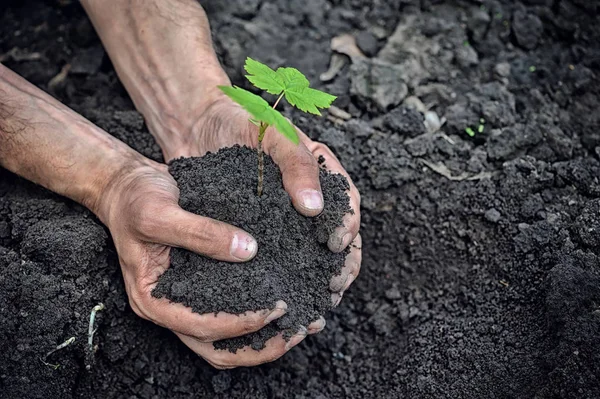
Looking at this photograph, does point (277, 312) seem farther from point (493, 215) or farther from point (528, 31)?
point (528, 31)

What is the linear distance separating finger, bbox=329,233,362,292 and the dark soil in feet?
0.10

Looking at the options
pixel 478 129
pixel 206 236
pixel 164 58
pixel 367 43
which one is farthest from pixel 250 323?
pixel 367 43

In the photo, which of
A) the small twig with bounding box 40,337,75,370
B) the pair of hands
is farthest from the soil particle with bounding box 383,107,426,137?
the small twig with bounding box 40,337,75,370

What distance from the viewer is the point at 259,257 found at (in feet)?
7.09

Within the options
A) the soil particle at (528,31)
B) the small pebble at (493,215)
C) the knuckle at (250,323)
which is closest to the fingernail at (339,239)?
the knuckle at (250,323)

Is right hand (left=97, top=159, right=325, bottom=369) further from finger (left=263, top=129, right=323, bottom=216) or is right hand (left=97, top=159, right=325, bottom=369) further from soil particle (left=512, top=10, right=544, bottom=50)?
soil particle (left=512, top=10, right=544, bottom=50)

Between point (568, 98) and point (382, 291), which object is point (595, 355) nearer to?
point (382, 291)

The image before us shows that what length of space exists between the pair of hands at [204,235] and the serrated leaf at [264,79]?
12.2 inches

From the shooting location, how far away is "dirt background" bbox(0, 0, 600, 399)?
88.6 inches

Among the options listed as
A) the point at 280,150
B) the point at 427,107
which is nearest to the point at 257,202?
the point at 280,150

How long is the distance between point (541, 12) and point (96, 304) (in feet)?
9.54

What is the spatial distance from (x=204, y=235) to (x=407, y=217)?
1133 millimetres

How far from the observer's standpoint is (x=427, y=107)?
315cm

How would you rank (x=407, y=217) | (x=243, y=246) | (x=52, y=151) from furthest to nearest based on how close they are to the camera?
(x=407, y=217), (x=52, y=151), (x=243, y=246)
